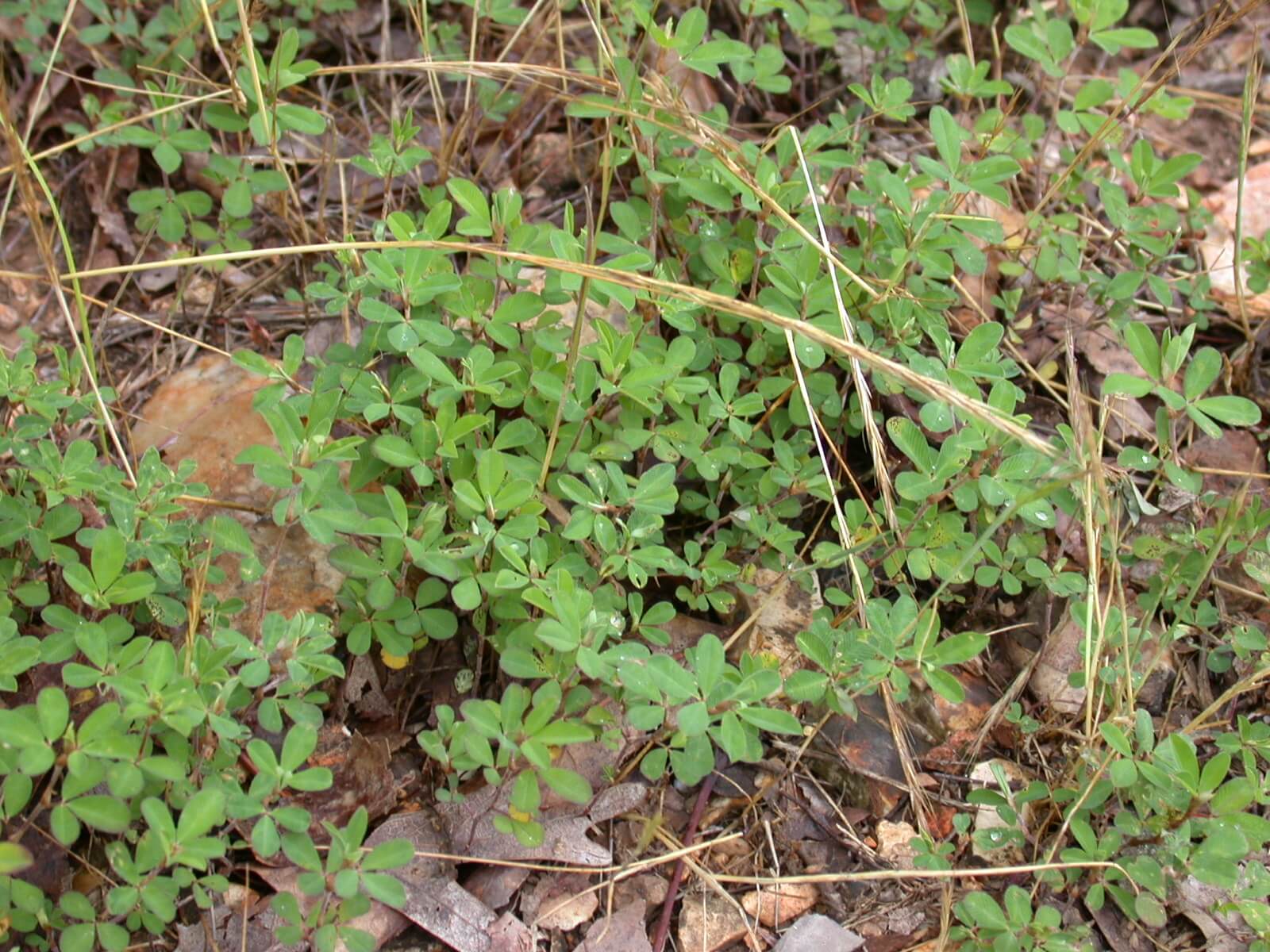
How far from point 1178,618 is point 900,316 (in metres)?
0.91

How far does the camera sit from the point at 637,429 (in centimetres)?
241

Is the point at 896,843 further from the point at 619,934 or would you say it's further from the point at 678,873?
the point at 619,934

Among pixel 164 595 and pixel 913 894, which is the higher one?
pixel 164 595

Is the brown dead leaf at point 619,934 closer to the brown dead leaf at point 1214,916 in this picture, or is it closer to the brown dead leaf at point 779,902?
the brown dead leaf at point 779,902

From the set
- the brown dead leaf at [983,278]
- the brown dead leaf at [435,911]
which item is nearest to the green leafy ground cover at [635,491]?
the brown dead leaf at [983,278]

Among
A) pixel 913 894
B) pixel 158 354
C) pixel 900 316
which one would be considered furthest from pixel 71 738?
pixel 900 316

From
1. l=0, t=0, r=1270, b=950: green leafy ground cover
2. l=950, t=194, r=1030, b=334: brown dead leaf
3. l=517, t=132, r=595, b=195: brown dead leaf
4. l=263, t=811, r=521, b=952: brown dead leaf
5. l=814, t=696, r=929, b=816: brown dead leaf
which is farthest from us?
l=517, t=132, r=595, b=195: brown dead leaf

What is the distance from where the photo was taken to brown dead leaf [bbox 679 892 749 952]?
2.16 meters

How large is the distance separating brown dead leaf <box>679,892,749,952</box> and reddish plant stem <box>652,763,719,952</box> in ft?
0.11

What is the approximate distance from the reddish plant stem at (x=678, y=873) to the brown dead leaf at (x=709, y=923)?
0.03 metres

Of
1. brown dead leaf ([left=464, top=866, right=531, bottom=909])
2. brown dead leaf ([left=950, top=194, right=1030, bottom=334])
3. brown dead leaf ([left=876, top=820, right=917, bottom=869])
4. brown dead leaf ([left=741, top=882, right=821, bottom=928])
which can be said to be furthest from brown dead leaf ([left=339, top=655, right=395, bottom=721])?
brown dead leaf ([left=950, top=194, right=1030, bottom=334])

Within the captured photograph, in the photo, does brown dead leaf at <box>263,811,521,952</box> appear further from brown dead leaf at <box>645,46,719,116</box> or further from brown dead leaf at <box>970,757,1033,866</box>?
brown dead leaf at <box>645,46,719,116</box>

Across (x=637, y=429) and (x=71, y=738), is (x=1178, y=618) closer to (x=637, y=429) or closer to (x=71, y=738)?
(x=637, y=429)

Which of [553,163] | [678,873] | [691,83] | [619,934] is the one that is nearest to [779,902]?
[678,873]
